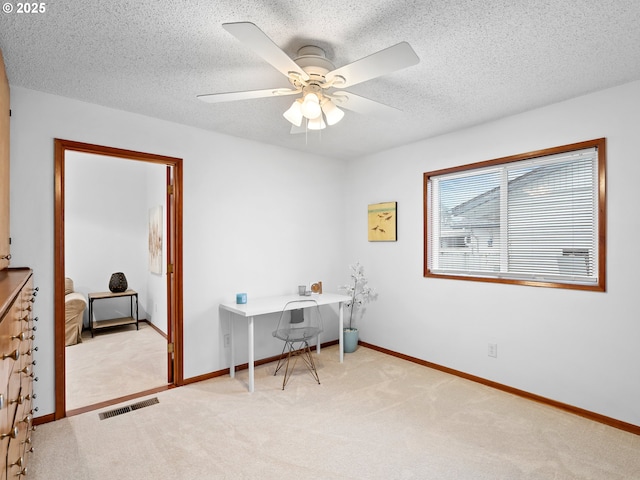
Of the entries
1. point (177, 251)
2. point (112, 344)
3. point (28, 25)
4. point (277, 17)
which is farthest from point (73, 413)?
point (277, 17)

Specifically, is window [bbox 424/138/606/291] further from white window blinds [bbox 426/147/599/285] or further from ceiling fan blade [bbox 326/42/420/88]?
ceiling fan blade [bbox 326/42/420/88]

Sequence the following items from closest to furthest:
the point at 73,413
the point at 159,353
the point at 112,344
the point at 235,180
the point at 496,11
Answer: the point at 496,11, the point at 73,413, the point at 235,180, the point at 159,353, the point at 112,344

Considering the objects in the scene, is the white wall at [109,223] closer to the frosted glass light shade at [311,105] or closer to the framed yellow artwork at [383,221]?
the framed yellow artwork at [383,221]

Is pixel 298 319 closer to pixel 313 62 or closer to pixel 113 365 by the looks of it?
pixel 113 365

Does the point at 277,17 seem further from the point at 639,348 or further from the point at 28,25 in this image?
the point at 639,348

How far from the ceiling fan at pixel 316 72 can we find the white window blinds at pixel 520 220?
5.51 ft

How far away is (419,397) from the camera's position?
2971 mm

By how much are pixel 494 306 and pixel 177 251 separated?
3019mm

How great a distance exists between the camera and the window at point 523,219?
2.68 metres

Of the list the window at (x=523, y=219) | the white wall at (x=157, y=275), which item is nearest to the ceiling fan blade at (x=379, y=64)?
the window at (x=523, y=219)

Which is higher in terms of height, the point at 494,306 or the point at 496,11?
the point at 496,11

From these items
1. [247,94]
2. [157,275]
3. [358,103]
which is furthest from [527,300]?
[157,275]

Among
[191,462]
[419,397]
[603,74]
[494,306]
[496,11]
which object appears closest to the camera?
[496,11]

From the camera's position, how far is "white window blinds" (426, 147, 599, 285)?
2.72 meters
